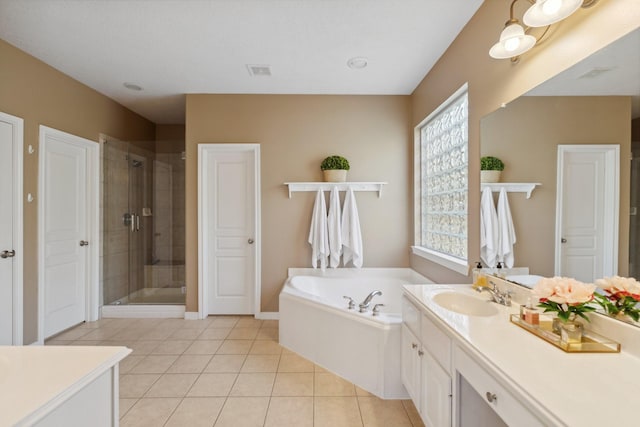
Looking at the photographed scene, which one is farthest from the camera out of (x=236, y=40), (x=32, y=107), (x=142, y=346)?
(x=142, y=346)

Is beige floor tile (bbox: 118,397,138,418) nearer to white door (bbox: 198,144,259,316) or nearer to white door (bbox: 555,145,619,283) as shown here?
white door (bbox: 198,144,259,316)

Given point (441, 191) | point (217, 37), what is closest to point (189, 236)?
point (217, 37)

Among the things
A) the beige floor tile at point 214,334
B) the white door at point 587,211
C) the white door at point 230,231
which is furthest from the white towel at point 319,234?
the white door at point 587,211

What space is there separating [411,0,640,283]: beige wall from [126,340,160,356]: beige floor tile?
8.54 ft

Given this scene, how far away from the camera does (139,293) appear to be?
357 cm

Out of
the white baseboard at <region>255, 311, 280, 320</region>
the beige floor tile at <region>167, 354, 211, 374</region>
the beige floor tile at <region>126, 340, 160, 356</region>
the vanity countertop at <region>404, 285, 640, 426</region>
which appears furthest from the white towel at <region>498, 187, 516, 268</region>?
the beige floor tile at <region>126, 340, 160, 356</region>

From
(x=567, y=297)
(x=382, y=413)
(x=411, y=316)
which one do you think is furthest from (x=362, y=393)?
(x=567, y=297)

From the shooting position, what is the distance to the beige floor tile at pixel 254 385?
1965 millimetres

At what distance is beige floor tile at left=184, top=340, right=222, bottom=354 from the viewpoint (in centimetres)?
255

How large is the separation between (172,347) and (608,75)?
3.30 m

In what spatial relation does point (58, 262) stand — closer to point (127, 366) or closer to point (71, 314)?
point (71, 314)

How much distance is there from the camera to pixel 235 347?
262 centimetres

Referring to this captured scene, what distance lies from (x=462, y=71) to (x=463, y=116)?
1.06 ft

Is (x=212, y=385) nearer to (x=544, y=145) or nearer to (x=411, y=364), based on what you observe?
(x=411, y=364)
